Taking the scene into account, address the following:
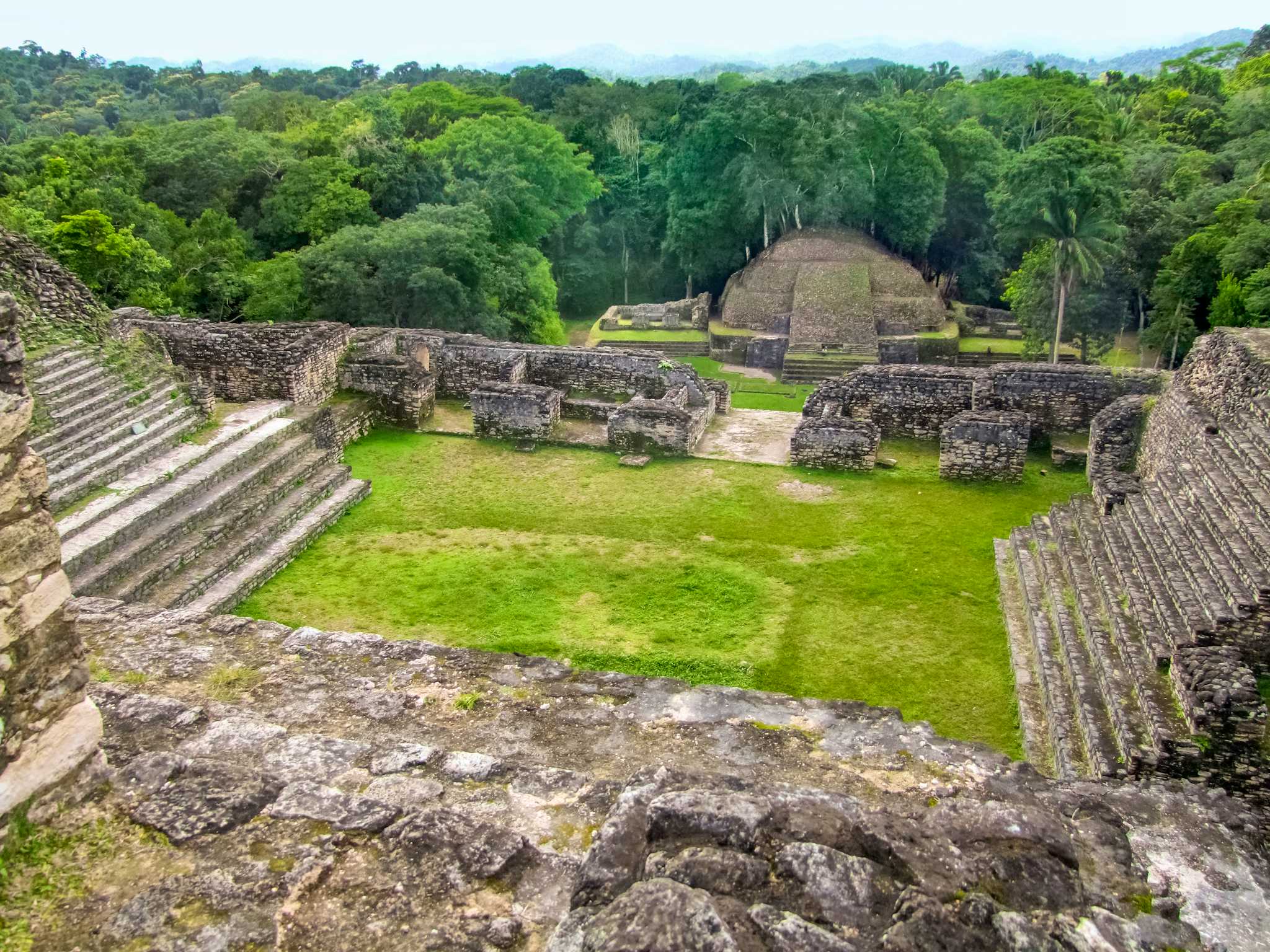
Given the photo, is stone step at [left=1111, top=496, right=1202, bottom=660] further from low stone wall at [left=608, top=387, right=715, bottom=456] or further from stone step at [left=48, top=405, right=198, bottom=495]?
stone step at [left=48, top=405, right=198, bottom=495]

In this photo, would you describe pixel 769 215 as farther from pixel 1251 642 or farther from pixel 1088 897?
pixel 1088 897

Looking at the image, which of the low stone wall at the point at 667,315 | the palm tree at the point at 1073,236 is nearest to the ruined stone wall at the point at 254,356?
the low stone wall at the point at 667,315

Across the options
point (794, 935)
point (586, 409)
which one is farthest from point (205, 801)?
point (586, 409)

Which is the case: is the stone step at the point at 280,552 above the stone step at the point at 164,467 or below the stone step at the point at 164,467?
below

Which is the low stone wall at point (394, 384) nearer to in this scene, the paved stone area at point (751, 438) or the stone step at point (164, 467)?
the stone step at point (164, 467)

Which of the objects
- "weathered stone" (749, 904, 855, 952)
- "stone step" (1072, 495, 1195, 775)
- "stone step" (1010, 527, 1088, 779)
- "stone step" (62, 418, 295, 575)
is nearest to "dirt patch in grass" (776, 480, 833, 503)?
"stone step" (1010, 527, 1088, 779)

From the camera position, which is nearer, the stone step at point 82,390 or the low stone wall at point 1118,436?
the stone step at point 82,390

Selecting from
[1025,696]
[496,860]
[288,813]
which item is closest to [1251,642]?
[1025,696]
